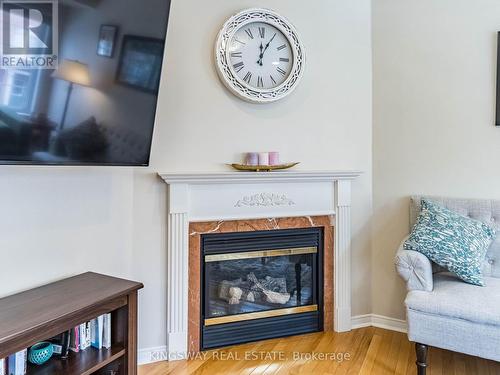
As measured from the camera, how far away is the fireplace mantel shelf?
2154mm

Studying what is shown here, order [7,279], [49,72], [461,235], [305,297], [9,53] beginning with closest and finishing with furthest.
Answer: [9,53], [49,72], [7,279], [461,235], [305,297]

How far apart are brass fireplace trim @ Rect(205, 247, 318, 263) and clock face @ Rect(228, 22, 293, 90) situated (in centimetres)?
113

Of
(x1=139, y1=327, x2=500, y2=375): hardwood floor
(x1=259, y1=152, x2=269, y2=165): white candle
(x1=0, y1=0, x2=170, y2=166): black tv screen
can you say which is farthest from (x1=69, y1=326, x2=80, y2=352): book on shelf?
(x1=259, y1=152, x2=269, y2=165): white candle

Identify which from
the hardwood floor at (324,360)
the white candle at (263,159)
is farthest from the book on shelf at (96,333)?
the white candle at (263,159)

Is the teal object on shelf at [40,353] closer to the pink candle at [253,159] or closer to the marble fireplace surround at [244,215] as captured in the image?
the marble fireplace surround at [244,215]

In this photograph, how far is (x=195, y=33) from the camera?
228 centimetres

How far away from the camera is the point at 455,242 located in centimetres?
203

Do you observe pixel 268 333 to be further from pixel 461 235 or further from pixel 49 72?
pixel 49 72

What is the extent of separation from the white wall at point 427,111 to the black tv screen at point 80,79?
5.69 feet

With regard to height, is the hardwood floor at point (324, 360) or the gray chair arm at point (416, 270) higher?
the gray chair arm at point (416, 270)

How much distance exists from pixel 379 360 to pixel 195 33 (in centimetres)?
237

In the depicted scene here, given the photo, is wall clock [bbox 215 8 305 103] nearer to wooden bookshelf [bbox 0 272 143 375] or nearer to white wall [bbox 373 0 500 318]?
white wall [bbox 373 0 500 318]

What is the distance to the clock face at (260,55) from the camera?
2348 mm

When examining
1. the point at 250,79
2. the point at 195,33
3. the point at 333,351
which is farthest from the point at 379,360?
the point at 195,33
